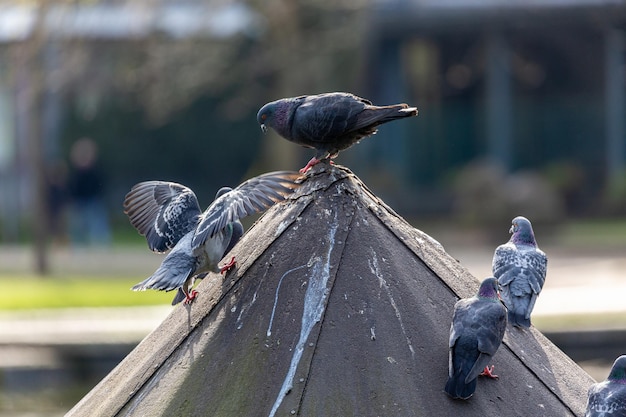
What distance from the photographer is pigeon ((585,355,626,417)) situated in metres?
4.30

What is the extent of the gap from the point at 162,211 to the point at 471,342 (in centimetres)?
185

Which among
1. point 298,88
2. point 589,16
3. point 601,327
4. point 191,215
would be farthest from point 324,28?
point 191,215

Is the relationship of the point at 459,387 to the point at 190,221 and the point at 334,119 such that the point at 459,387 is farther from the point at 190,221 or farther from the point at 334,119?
the point at 190,221

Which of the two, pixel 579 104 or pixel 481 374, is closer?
pixel 481 374

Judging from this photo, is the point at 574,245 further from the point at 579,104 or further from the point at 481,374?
the point at 481,374

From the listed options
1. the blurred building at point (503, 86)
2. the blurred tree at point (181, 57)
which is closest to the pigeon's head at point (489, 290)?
the blurred tree at point (181, 57)

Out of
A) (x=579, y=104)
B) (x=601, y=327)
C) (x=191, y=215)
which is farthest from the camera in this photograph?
(x=579, y=104)

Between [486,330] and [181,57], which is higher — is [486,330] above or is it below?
below

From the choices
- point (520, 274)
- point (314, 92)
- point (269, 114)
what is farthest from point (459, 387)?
point (314, 92)

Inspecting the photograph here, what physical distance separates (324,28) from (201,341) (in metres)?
18.3

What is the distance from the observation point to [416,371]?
407 centimetres

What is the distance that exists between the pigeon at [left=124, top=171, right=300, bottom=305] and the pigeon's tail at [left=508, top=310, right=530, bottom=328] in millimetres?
1162

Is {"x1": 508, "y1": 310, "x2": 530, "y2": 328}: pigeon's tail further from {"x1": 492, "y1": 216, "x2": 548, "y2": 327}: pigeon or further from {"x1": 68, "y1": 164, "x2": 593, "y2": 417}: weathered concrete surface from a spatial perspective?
A: {"x1": 68, "y1": 164, "x2": 593, "y2": 417}: weathered concrete surface

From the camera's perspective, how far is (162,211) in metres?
5.27
